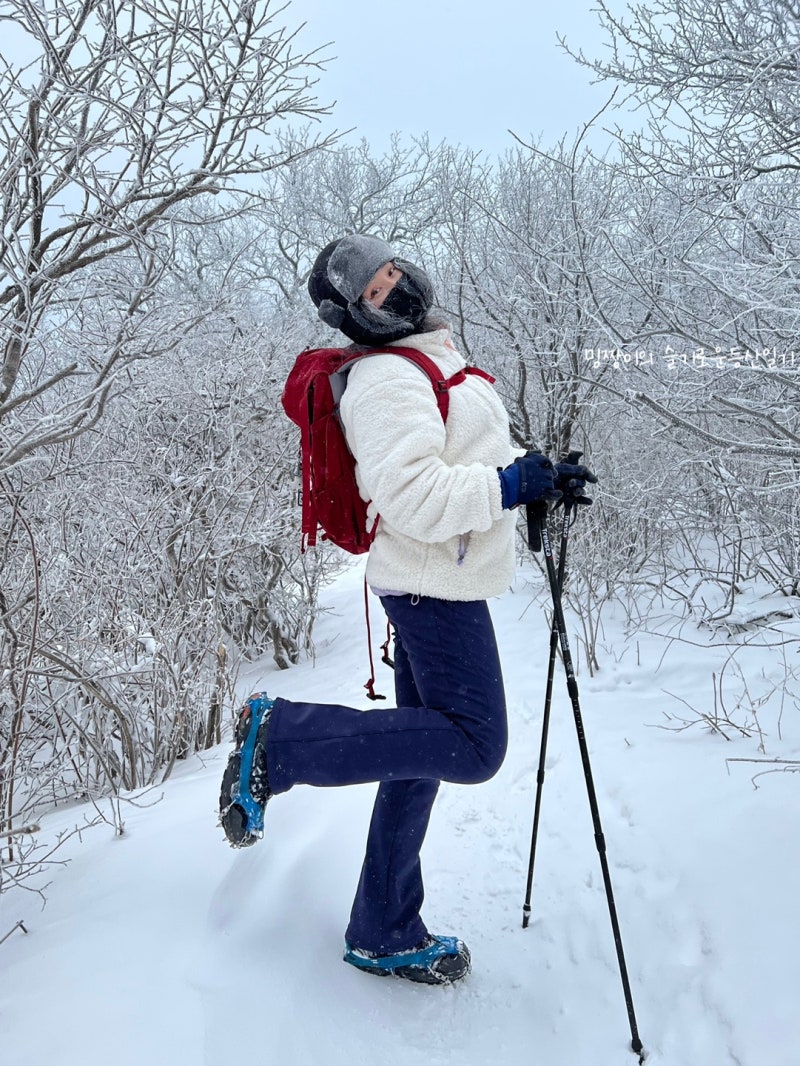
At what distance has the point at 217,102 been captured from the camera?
186 cm

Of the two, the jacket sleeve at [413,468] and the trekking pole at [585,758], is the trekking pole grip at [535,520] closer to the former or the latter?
the trekking pole at [585,758]

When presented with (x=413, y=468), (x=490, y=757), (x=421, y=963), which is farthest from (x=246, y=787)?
(x=413, y=468)

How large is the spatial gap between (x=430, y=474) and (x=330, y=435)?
11.4 inches

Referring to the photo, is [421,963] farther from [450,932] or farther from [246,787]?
[246,787]

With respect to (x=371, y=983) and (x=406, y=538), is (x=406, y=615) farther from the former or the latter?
(x=371, y=983)

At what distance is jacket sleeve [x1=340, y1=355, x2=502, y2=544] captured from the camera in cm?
149

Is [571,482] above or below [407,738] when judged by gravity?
above

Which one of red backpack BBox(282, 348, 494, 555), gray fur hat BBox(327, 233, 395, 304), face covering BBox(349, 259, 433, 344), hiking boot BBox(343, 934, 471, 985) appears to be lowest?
hiking boot BBox(343, 934, 471, 985)

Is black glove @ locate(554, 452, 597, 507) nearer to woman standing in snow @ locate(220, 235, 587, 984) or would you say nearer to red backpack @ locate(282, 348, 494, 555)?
woman standing in snow @ locate(220, 235, 587, 984)

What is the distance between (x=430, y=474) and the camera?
1.49 meters

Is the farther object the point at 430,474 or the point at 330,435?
the point at 330,435

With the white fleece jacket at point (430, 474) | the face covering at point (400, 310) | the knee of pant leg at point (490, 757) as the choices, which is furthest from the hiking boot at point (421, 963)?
the face covering at point (400, 310)

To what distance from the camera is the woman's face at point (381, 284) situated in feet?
5.42

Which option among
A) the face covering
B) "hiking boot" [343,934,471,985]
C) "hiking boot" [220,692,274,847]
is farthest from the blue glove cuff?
"hiking boot" [343,934,471,985]
